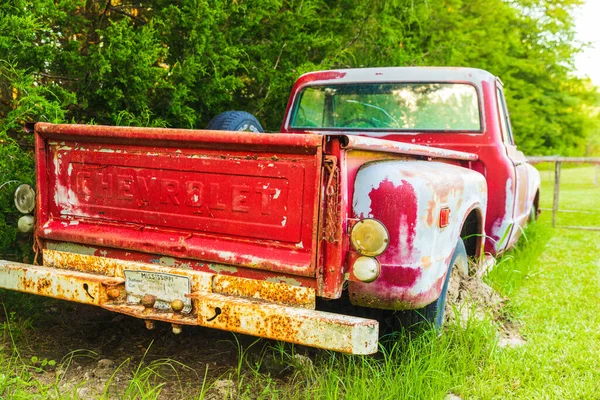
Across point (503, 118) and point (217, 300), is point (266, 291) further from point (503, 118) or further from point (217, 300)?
point (503, 118)

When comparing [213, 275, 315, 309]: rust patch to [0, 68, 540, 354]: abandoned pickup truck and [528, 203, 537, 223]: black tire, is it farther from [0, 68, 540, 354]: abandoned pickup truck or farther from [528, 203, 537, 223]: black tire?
[528, 203, 537, 223]: black tire

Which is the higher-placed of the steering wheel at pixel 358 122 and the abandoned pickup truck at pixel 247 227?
the steering wheel at pixel 358 122

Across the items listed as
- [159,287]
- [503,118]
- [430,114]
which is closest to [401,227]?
[159,287]

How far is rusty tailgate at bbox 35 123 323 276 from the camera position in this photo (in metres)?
2.47

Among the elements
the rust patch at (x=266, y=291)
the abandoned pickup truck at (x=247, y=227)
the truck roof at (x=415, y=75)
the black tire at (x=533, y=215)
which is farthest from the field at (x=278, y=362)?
the black tire at (x=533, y=215)

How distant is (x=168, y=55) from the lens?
16.6ft

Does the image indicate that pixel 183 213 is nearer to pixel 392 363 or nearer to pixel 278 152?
pixel 278 152

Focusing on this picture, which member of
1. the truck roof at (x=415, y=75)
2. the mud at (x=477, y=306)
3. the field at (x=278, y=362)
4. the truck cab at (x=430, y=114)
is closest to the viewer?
the field at (x=278, y=362)

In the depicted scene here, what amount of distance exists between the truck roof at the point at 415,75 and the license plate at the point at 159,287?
2604 mm

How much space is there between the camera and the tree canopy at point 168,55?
3.76 meters

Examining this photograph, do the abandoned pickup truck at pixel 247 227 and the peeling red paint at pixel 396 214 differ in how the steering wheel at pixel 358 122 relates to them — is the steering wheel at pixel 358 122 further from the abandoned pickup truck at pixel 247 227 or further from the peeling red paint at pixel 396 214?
the peeling red paint at pixel 396 214

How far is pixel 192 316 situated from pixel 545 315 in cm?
259

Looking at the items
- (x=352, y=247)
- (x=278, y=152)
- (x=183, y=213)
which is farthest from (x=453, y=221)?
(x=183, y=213)

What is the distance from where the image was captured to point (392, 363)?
9.41 ft
